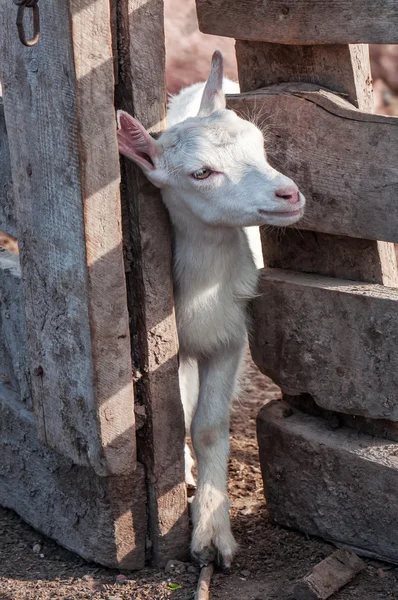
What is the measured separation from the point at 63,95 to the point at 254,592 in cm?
185

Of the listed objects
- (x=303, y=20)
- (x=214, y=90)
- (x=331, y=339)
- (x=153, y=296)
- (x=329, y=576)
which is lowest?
(x=329, y=576)

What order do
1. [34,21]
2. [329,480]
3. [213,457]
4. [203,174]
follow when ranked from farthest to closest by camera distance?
[213,457], [329,480], [203,174], [34,21]

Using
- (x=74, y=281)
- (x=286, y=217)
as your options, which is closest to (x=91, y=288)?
(x=74, y=281)

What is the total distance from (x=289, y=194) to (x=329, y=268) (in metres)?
0.52

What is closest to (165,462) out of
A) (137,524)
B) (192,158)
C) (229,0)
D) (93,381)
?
(137,524)

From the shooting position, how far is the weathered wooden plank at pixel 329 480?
11.5 ft

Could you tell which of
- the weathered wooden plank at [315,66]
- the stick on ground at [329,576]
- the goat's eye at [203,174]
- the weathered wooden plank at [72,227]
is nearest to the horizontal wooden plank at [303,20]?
the weathered wooden plank at [315,66]

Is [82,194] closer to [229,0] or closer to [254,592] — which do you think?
[229,0]

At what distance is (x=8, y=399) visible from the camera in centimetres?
412

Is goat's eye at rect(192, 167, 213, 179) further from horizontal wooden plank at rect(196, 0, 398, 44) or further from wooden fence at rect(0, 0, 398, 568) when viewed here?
horizontal wooden plank at rect(196, 0, 398, 44)

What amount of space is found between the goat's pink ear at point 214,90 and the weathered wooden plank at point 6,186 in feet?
2.51

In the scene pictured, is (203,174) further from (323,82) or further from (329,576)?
(329,576)

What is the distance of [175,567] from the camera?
12.0ft

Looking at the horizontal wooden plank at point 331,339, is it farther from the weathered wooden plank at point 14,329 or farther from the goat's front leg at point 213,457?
the weathered wooden plank at point 14,329
